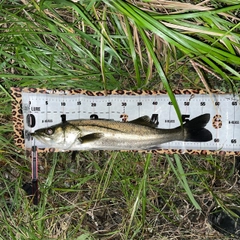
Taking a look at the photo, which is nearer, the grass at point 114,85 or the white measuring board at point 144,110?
the grass at point 114,85

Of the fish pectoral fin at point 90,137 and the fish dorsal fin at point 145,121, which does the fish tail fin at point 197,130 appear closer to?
the fish dorsal fin at point 145,121

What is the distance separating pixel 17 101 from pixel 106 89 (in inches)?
23.1

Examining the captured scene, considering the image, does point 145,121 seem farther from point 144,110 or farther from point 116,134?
point 116,134

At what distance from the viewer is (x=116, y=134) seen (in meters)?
2.13

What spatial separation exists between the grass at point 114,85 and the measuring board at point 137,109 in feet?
0.23

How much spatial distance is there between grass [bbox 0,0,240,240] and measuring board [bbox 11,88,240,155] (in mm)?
70

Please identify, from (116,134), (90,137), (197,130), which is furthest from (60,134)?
(197,130)

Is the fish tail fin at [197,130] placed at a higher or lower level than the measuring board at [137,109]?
lower

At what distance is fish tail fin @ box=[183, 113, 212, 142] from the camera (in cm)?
216

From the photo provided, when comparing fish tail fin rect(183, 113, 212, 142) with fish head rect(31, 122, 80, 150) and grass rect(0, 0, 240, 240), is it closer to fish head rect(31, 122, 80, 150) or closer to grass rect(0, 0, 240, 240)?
grass rect(0, 0, 240, 240)

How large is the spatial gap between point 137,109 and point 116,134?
222 millimetres

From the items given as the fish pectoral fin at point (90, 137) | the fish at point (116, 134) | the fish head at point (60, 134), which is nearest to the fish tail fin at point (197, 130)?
the fish at point (116, 134)

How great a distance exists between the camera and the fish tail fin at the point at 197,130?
7.10ft

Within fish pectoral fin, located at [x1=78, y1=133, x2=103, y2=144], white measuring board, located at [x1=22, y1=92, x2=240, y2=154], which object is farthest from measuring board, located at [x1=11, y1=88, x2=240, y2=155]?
fish pectoral fin, located at [x1=78, y1=133, x2=103, y2=144]
